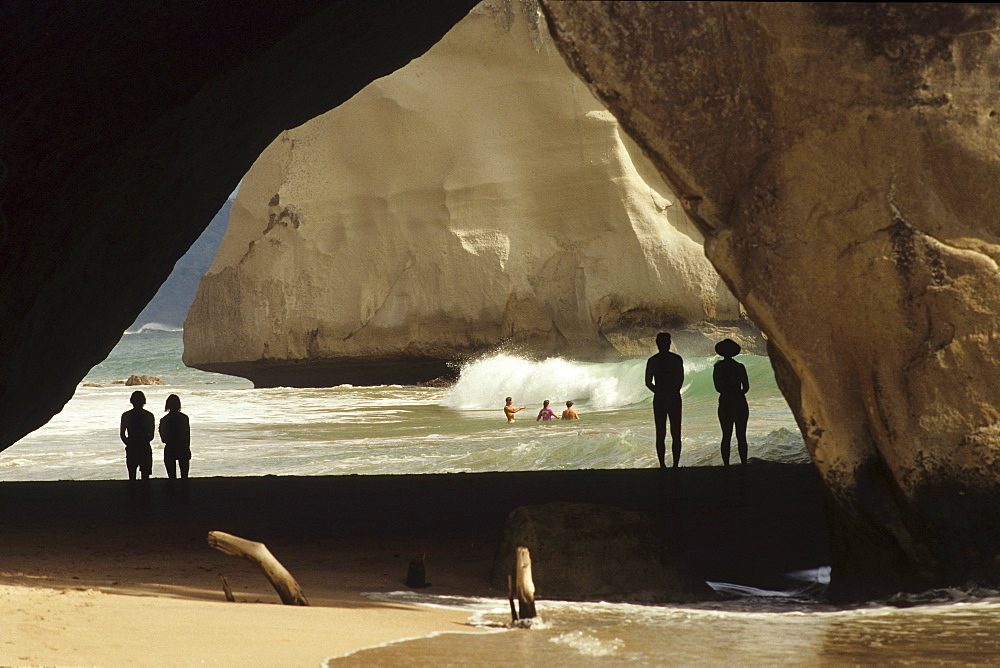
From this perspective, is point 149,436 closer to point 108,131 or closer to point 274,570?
point 108,131

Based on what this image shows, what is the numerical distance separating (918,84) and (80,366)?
18.8 feet

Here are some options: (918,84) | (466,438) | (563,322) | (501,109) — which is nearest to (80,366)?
(918,84)

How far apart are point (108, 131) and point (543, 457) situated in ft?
26.4

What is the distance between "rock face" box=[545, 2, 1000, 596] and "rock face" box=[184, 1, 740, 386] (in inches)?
698

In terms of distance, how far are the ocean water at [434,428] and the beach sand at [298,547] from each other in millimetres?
3796

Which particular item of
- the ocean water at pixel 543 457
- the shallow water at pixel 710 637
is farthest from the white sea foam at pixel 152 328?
the shallow water at pixel 710 637

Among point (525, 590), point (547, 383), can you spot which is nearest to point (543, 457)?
point (525, 590)

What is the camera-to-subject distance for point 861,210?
491 cm

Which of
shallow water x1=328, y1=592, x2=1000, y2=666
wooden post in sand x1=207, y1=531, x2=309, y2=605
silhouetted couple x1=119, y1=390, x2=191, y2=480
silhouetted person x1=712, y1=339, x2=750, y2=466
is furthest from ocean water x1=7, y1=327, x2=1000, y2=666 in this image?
silhouetted couple x1=119, y1=390, x2=191, y2=480

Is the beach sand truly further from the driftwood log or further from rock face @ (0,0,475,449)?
rock face @ (0,0,475,449)

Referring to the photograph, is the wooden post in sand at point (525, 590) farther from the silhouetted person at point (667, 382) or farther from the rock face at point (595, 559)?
the silhouetted person at point (667, 382)

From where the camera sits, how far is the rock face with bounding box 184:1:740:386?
22.9m

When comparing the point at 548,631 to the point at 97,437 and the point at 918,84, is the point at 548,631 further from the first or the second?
the point at 97,437

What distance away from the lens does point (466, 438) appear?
15062 mm
